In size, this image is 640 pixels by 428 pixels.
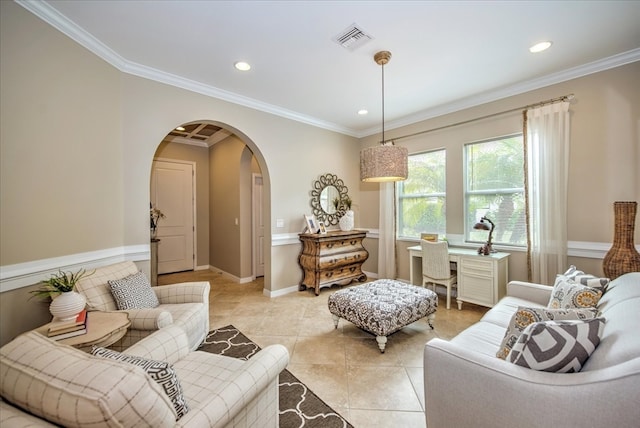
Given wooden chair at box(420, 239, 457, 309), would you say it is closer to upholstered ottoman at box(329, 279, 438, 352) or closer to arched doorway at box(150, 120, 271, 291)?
upholstered ottoman at box(329, 279, 438, 352)

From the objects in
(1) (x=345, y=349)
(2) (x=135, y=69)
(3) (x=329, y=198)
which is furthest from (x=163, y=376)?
(3) (x=329, y=198)

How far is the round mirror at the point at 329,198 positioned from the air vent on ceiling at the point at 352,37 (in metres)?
2.33

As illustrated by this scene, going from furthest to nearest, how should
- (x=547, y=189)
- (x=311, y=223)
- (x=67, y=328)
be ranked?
1. (x=311, y=223)
2. (x=547, y=189)
3. (x=67, y=328)

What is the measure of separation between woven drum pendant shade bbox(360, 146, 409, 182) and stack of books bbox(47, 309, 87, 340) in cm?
247

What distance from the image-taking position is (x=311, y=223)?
4219 millimetres

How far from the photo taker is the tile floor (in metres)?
1.75

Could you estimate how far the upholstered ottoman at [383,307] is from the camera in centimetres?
228

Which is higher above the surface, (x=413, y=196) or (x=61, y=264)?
(x=413, y=196)

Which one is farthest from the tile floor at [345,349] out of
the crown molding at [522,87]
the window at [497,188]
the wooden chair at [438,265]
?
the crown molding at [522,87]

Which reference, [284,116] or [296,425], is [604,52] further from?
[296,425]

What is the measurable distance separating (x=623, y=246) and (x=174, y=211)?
6.62m

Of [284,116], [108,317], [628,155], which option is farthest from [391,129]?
[108,317]

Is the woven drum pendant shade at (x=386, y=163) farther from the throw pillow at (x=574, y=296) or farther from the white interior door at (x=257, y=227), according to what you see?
the white interior door at (x=257, y=227)

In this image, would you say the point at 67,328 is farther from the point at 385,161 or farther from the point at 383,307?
the point at 385,161
